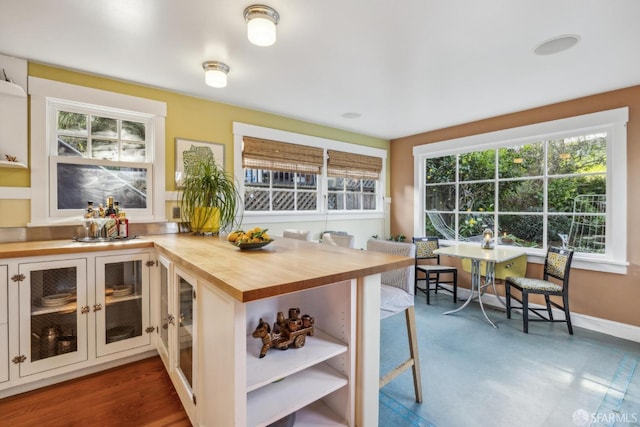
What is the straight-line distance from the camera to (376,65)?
2342mm

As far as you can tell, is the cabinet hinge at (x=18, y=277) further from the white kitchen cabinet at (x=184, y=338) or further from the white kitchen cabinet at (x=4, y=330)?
the white kitchen cabinet at (x=184, y=338)

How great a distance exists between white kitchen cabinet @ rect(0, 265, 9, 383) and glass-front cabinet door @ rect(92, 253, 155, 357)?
43 centimetres

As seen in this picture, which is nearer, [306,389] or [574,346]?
[306,389]

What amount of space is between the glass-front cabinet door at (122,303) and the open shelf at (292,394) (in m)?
1.44

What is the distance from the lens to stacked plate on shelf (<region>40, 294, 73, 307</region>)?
1.93m

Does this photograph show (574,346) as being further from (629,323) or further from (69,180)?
(69,180)

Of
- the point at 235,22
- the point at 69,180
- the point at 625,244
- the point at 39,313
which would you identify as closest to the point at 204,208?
the point at 69,180

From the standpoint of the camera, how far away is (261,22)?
165 cm

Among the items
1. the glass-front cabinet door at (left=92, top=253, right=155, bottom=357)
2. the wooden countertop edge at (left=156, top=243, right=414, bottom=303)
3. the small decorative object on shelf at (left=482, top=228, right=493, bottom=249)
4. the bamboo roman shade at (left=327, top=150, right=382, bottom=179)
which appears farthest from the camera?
the bamboo roman shade at (left=327, top=150, right=382, bottom=179)

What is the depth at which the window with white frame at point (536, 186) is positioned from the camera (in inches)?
115

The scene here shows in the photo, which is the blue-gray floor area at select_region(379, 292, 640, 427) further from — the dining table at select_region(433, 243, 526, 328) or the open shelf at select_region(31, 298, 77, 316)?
the open shelf at select_region(31, 298, 77, 316)

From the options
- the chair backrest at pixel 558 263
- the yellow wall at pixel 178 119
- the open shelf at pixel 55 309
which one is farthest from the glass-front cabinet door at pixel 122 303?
the chair backrest at pixel 558 263

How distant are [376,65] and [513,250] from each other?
8.74ft

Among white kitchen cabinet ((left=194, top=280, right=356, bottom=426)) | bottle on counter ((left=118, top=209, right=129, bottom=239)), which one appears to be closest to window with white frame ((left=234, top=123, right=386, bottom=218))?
bottle on counter ((left=118, top=209, right=129, bottom=239))
